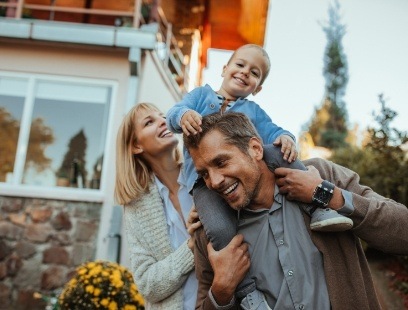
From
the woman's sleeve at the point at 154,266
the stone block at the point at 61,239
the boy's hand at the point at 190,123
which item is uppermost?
the boy's hand at the point at 190,123

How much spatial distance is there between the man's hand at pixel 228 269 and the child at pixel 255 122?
0.06 m

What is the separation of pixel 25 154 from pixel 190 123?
5.68 m

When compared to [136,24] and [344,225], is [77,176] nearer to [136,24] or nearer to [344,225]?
[136,24]

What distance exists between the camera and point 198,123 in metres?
1.99

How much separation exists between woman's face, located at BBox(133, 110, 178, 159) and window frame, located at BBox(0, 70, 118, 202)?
13.2 feet

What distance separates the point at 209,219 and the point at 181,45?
10.9 meters

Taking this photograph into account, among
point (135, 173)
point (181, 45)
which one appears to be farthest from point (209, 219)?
point (181, 45)

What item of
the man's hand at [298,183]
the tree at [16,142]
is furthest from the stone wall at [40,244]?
the man's hand at [298,183]

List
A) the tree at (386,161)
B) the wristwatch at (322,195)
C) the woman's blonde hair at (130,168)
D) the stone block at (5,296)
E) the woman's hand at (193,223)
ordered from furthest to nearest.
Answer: the stone block at (5,296)
the tree at (386,161)
the woman's blonde hair at (130,168)
the woman's hand at (193,223)
the wristwatch at (322,195)

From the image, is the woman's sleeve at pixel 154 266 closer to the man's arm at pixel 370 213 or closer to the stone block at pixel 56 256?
the man's arm at pixel 370 213

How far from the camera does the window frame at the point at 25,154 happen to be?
6547 mm

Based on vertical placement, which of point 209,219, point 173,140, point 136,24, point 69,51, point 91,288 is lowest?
point 91,288

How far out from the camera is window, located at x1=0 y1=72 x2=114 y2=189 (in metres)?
6.93

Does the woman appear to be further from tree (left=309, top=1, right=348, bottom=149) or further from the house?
tree (left=309, top=1, right=348, bottom=149)
